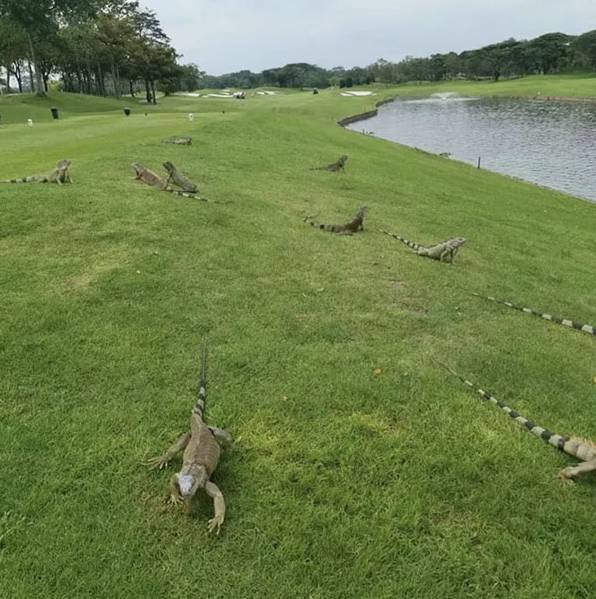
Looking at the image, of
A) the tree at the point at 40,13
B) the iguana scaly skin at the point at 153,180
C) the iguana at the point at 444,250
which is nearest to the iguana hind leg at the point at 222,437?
the iguana at the point at 444,250

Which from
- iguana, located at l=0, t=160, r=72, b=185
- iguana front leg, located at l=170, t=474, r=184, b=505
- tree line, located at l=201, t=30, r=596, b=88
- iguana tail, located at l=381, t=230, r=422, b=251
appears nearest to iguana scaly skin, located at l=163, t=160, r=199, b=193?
iguana, located at l=0, t=160, r=72, b=185

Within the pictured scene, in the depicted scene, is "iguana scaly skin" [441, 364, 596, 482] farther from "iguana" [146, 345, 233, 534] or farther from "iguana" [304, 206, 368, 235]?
"iguana" [304, 206, 368, 235]

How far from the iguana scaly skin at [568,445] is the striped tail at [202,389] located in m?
2.74

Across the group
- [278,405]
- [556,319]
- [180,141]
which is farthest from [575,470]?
[180,141]

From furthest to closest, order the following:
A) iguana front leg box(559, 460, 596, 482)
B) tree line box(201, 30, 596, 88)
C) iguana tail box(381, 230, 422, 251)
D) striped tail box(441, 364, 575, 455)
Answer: tree line box(201, 30, 596, 88)
iguana tail box(381, 230, 422, 251)
striped tail box(441, 364, 575, 455)
iguana front leg box(559, 460, 596, 482)

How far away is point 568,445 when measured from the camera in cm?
464

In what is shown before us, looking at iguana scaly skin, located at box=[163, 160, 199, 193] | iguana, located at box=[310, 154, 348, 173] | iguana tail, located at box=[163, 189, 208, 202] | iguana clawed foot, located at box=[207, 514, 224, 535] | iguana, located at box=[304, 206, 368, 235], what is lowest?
iguana clawed foot, located at box=[207, 514, 224, 535]

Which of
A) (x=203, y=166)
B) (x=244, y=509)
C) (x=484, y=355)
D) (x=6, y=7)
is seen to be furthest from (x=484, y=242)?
(x=6, y=7)

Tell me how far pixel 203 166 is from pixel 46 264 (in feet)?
25.7

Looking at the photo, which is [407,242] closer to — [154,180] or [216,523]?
[154,180]

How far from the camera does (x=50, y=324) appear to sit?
6023mm

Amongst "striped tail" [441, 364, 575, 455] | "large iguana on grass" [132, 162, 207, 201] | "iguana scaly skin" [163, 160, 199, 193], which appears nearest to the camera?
"striped tail" [441, 364, 575, 455]

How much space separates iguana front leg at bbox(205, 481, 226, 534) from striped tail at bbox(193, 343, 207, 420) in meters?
0.75

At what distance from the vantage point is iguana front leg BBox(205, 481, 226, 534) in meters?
3.71
